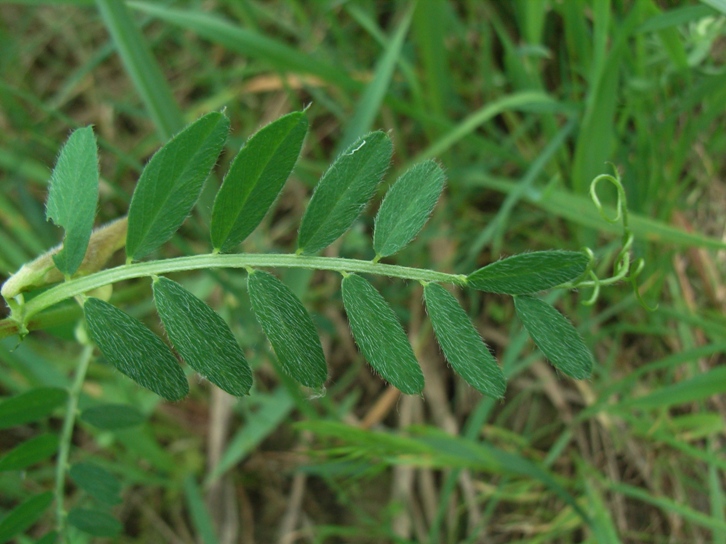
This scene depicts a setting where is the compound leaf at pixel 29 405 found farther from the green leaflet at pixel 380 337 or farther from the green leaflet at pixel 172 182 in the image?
the green leaflet at pixel 380 337

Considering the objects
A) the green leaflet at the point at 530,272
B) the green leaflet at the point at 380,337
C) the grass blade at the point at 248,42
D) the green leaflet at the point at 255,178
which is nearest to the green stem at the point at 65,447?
the green leaflet at the point at 255,178

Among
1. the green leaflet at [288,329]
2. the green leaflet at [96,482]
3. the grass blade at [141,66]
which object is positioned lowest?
the green leaflet at [96,482]

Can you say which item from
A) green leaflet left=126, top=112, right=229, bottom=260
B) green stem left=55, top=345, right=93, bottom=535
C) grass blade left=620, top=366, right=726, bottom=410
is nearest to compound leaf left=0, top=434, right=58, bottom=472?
green stem left=55, top=345, right=93, bottom=535

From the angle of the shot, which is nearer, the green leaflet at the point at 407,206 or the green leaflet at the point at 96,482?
the green leaflet at the point at 407,206

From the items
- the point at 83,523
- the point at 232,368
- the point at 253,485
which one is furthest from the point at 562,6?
the point at 253,485

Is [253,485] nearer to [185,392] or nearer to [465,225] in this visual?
[465,225]

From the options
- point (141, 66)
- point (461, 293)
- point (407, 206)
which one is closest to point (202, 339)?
point (407, 206)

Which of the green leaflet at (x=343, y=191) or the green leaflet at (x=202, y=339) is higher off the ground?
the green leaflet at (x=343, y=191)
